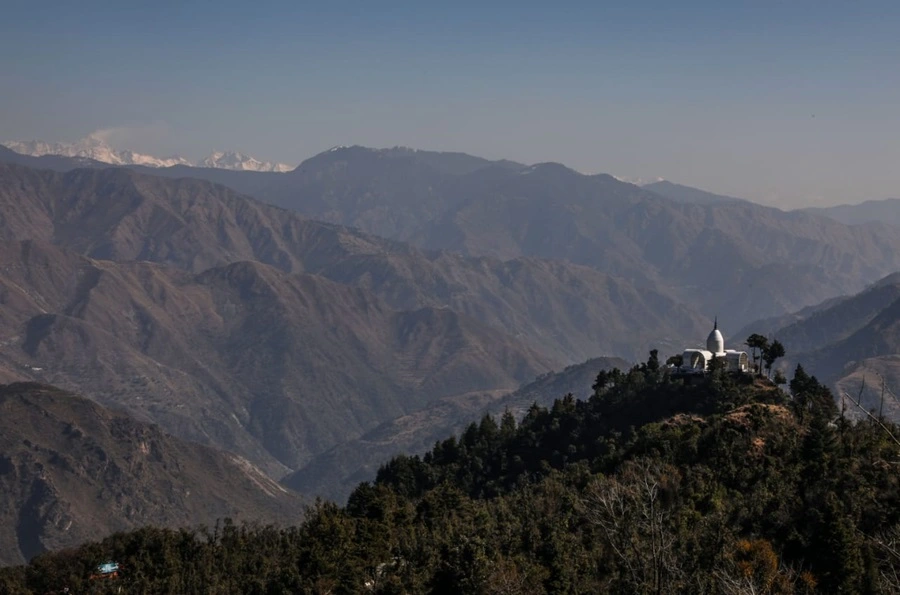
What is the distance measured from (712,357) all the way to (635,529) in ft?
245

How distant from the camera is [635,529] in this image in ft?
187

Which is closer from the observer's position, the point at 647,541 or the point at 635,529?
the point at 647,541

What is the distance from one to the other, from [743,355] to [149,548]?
68.6 meters

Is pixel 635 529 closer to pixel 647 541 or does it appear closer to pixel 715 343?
pixel 647 541

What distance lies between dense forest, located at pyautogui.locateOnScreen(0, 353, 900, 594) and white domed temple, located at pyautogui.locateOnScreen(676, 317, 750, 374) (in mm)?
4999

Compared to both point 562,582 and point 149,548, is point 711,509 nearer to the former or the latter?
point 562,582

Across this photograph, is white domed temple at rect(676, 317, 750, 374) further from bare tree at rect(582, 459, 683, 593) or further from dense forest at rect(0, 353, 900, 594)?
bare tree at rect(582, 459, 683, 593)

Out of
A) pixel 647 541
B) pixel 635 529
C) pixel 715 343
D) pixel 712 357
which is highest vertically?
pixel 715 343

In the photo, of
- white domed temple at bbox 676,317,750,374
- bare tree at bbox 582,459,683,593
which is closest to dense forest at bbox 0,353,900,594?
bare tree at bbox 582,459,683,593

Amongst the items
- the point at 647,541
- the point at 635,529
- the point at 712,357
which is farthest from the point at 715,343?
the point at 647,541

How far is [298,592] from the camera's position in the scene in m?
71.2

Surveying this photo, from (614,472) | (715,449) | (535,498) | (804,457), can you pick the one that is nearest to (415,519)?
(535,498)

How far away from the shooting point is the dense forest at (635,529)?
62.3 metres

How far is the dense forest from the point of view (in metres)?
62.3
